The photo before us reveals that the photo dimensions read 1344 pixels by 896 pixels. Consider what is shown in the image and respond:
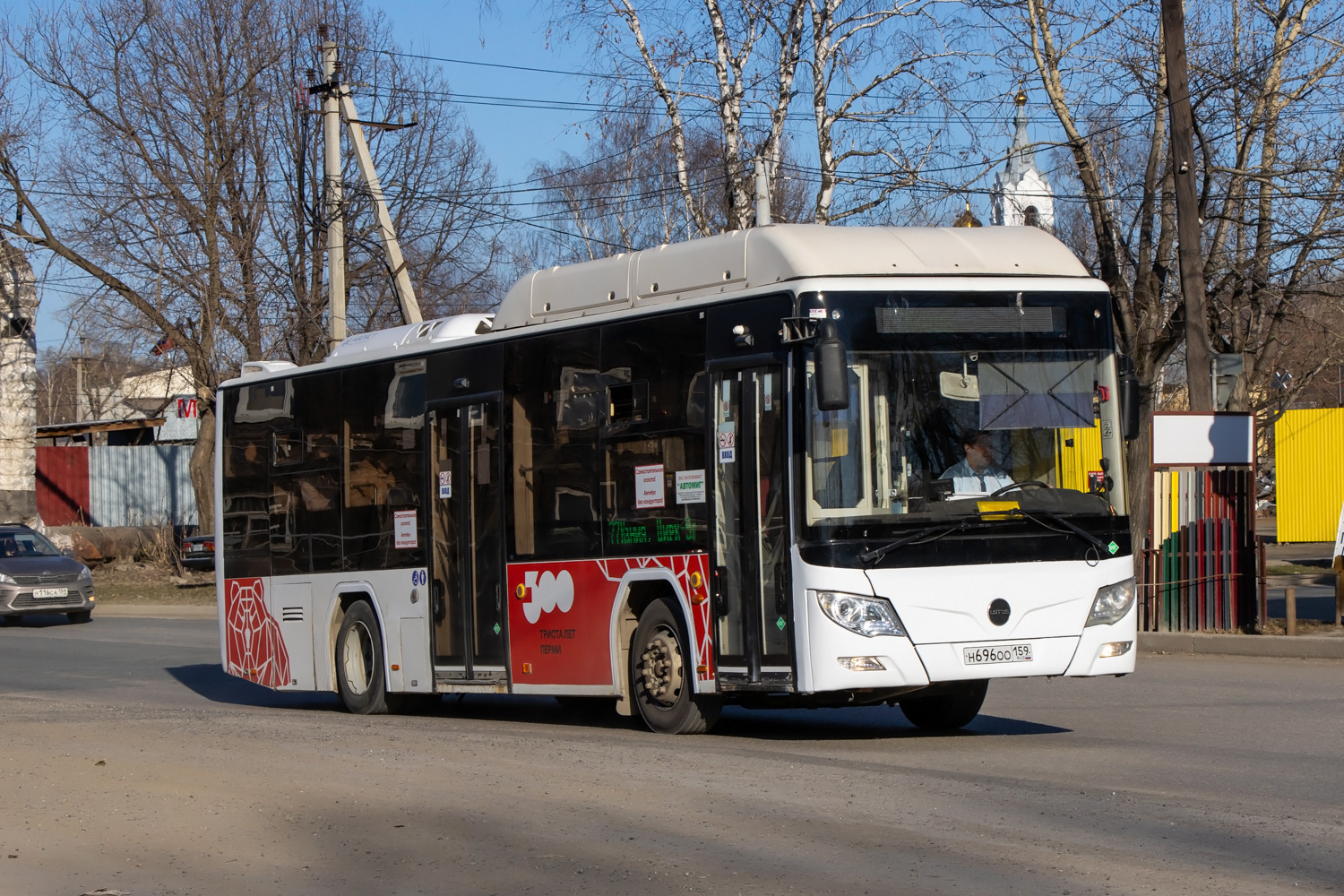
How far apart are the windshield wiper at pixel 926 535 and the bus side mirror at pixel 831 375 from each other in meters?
0.89

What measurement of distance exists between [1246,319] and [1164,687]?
69.7 feet

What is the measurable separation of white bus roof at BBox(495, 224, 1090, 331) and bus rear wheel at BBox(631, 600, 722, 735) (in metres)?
2.24

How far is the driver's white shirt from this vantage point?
33.3 ft

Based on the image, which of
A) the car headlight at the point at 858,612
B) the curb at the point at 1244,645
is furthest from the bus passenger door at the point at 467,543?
the curb at the point at 1244,645

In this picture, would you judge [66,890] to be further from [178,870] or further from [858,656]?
[858,656]

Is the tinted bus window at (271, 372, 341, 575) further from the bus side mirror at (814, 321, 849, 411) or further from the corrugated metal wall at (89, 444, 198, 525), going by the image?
the corrugated metal wall at (89, 444, 198, 525)

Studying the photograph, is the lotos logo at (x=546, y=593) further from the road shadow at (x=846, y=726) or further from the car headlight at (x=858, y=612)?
the car headlight at (x=858, y=612)

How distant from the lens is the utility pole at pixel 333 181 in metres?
27.6

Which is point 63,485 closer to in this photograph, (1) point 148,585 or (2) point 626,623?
(1) point 148,585

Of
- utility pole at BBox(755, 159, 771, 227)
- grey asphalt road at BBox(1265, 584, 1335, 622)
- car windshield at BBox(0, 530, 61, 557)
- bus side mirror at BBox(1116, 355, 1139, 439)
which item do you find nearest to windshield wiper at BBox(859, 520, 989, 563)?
bus side mirror at BBox(1116, 355, 1139, 439)

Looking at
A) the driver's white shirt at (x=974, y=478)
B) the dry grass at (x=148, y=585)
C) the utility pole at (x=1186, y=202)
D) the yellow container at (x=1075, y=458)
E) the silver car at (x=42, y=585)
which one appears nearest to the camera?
the driver's white shirt at (x=974, y=478)

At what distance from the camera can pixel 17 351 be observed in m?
47.8

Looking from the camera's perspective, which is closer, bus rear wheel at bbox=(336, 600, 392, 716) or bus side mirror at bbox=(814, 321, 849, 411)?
bus side mirror at bbox=(814, 321, 849, 411)

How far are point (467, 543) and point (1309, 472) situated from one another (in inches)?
1428
